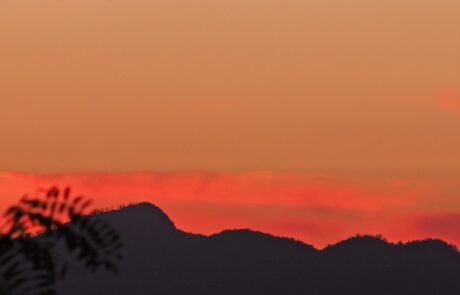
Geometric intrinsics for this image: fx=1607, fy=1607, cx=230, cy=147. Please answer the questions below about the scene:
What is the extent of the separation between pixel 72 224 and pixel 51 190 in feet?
1.74

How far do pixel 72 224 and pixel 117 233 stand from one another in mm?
513

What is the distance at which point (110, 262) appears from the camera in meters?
16.4

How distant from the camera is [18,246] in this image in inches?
642

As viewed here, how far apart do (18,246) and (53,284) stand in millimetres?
526

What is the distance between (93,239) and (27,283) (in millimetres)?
828

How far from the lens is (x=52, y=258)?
1655 centimetres

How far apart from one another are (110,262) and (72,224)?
1.88ft

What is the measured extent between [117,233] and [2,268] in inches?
49.1

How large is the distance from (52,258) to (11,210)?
653 mm

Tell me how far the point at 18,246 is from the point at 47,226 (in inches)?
14.3

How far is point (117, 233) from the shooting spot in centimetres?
1642

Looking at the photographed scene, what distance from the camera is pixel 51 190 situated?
16.5m

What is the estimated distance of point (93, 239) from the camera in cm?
1677

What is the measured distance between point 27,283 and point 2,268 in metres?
0.38
